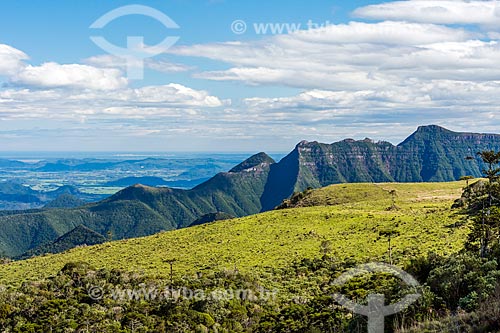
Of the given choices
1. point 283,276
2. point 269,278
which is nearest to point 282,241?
point 283,276

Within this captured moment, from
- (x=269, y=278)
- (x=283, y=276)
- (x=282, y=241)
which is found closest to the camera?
(x=269, y=278)

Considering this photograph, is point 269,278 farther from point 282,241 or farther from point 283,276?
point 282,241

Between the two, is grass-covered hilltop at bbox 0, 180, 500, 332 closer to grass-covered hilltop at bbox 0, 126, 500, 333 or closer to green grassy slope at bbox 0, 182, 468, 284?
grass-covered hilltop at bbox 0, 126, 500, 333

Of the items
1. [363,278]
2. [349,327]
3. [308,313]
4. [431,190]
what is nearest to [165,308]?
[308,313]

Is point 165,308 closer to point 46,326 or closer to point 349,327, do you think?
point 46,326

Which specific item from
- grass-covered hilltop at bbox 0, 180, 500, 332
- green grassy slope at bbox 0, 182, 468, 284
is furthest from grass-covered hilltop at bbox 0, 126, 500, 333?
green grassy slope at bbox 0, 182, 468, 284

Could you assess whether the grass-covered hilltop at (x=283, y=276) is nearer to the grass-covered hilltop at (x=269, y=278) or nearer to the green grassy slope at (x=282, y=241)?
the grass-covered hilltop at (x=269, y=278)

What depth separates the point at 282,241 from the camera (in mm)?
63062

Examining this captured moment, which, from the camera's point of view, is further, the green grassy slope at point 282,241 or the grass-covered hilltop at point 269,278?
the green grassy slope at point 282,241

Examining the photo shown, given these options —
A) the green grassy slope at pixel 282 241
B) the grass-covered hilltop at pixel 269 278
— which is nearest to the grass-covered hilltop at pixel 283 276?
the grass-covered hilltop at pixel 269 278

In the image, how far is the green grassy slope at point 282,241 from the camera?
51531 millimetres

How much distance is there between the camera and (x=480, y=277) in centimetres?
2058

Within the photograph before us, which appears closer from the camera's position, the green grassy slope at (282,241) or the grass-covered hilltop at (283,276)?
the grass-covered hilltop at (283,276)

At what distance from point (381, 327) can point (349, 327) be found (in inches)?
132
